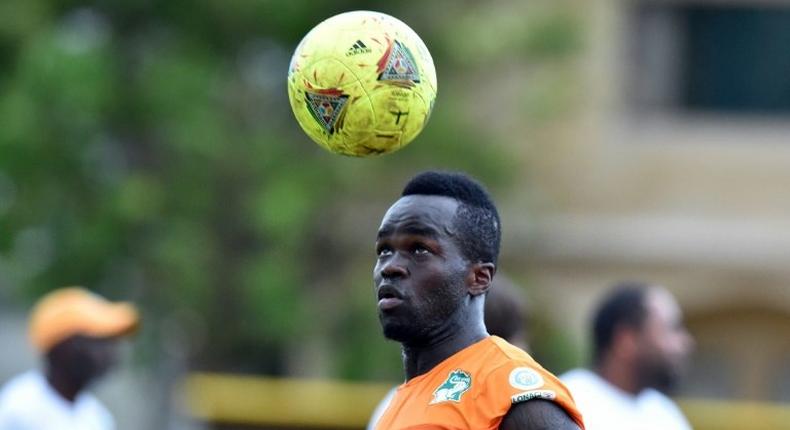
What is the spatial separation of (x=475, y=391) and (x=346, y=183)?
11.6 metres

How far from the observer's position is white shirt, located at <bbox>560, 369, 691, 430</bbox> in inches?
348

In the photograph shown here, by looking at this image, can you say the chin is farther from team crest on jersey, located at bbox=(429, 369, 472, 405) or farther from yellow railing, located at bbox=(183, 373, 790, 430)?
yellow railing, located at bbox=(183, 373, 790, 430)

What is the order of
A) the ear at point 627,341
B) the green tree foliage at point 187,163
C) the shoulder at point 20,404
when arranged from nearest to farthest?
1. the ear at point 627,341
2. the shoulder at point 20,404
3. the green tree foliage at point 187,163

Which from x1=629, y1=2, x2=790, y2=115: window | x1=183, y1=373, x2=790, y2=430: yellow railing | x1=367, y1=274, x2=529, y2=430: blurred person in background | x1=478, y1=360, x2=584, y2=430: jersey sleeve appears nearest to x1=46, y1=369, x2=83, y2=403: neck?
x1=367, y1=274, x2=529, y2=430: blurred person in background

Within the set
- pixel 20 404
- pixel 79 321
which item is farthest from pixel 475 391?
pixel 79 321

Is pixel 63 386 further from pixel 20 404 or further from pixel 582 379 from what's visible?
pixel 582 379

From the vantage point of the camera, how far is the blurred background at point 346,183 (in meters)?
16.0

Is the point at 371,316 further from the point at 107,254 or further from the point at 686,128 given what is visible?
the point at 686,128

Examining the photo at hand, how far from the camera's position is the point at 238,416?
14602 mm

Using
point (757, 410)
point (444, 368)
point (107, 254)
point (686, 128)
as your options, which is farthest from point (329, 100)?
point (686, 128)

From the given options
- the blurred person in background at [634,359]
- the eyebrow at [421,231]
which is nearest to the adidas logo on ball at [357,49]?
the eyebrow at [421,231]

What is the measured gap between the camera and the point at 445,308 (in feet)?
18.7

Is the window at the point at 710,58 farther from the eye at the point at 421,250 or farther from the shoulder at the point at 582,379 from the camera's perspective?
the eye at the point at 421,250

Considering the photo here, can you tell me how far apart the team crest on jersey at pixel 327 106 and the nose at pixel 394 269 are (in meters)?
0.53
